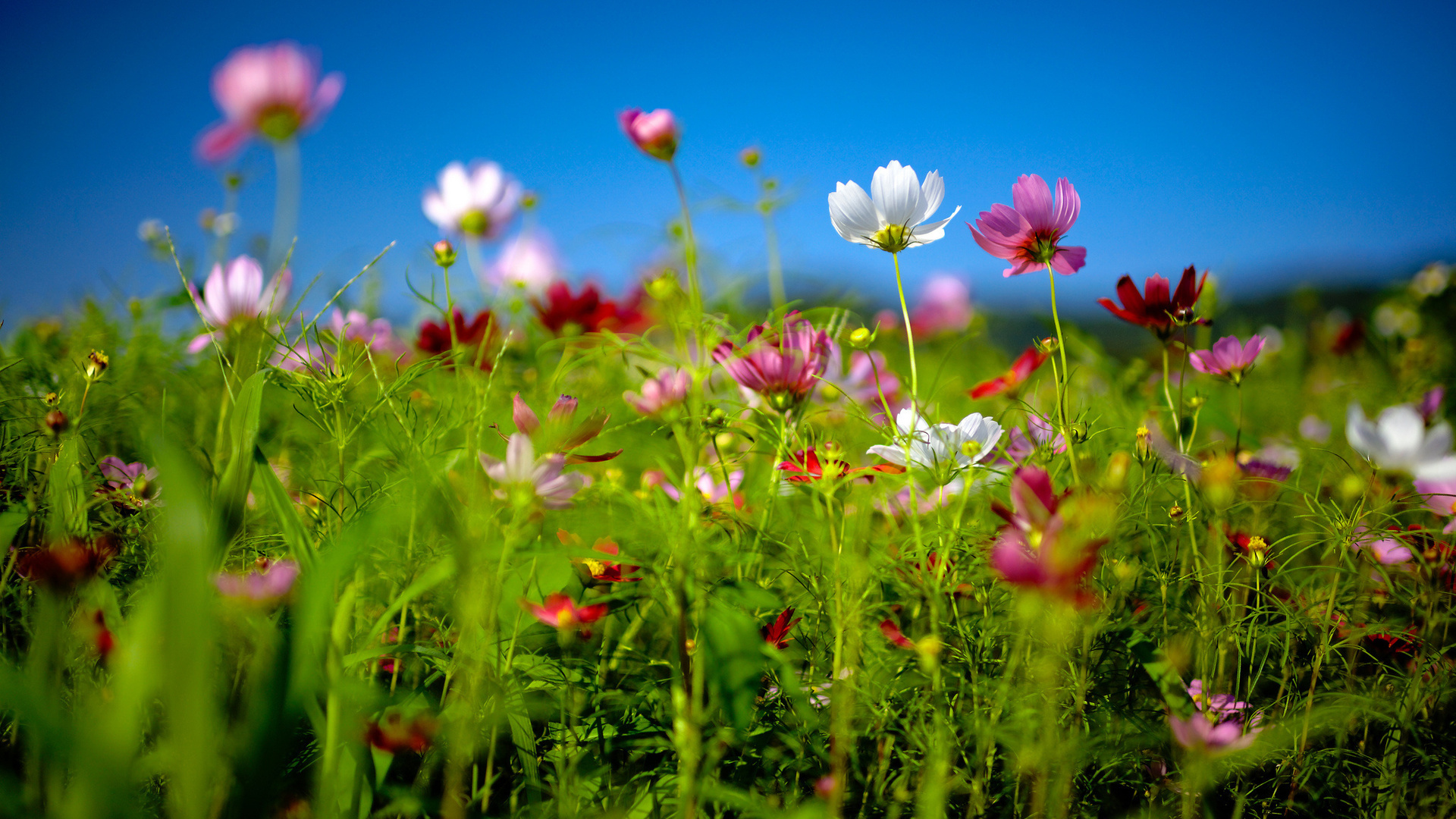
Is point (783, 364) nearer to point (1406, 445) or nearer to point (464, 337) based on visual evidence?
point (464, 337)

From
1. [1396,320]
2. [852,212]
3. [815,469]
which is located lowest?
[815,469]

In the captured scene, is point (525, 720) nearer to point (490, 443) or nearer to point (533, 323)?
point (490, 443)

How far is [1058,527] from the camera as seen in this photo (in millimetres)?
398

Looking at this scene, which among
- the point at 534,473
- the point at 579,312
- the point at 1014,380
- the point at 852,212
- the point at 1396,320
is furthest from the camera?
the point at 1396,320

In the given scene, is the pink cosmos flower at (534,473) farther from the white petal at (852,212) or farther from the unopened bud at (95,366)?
the unopened bud at (95,366)

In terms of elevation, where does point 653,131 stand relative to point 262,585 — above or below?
above

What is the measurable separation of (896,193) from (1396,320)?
2426 mm

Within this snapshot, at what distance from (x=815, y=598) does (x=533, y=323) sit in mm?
628

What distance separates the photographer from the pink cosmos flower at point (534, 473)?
49 centimetres

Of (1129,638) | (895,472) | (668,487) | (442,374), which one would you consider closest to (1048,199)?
(895,472)

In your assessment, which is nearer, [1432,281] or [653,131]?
[653,131]

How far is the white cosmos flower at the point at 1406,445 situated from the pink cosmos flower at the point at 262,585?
0.90 m

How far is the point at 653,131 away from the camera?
1.71 ft

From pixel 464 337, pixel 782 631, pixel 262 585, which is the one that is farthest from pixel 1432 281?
pixel 262 585
